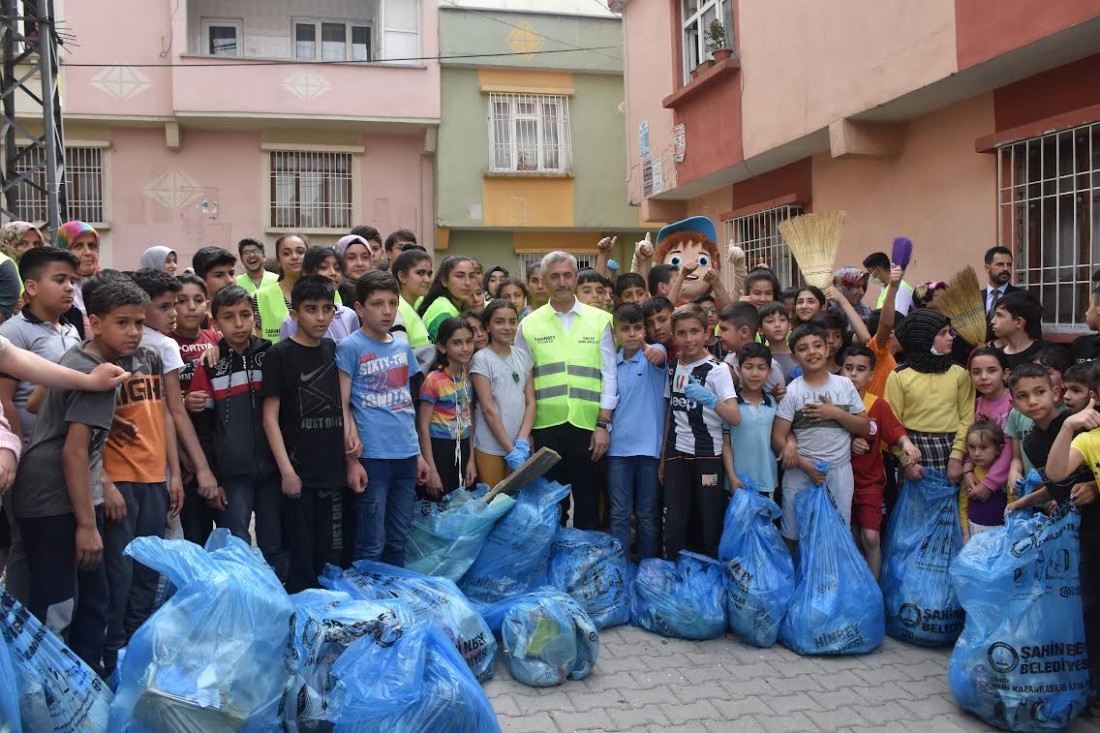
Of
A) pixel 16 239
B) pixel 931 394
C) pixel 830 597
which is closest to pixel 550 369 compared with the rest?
pixel 830 597

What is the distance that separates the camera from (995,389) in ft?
14.0

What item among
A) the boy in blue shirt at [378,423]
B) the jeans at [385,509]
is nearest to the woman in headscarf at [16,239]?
the boy in blue shirt at [378,423]

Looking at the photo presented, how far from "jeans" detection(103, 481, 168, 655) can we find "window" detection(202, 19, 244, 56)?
14.0 meters

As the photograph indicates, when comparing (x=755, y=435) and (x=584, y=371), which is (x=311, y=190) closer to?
(x=584, y=371)

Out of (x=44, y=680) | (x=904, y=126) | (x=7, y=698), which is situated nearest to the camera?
(x=7, y=698)

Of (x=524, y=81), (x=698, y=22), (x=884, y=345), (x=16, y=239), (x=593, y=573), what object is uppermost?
(x=524, y=81)

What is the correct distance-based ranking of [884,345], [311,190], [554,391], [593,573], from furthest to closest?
[311,190] → [884,345] → [554,391] → [593,573]

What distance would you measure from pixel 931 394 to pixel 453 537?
8.56ft

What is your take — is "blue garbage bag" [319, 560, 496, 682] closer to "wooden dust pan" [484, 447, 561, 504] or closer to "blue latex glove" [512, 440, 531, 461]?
"wooden dust pan" [484, 447, 561, 504]

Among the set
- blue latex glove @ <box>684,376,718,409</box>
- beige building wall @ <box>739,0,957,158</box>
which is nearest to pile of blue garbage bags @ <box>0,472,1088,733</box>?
blue latex glove @ <box>684,376,718,409</box>

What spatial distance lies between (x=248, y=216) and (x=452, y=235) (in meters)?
3.66

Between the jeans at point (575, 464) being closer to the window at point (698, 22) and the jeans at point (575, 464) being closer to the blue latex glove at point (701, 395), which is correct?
the blue latex glove at point (701, 395)

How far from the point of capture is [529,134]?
15.9 m

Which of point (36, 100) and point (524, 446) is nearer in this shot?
point (524, 446)
